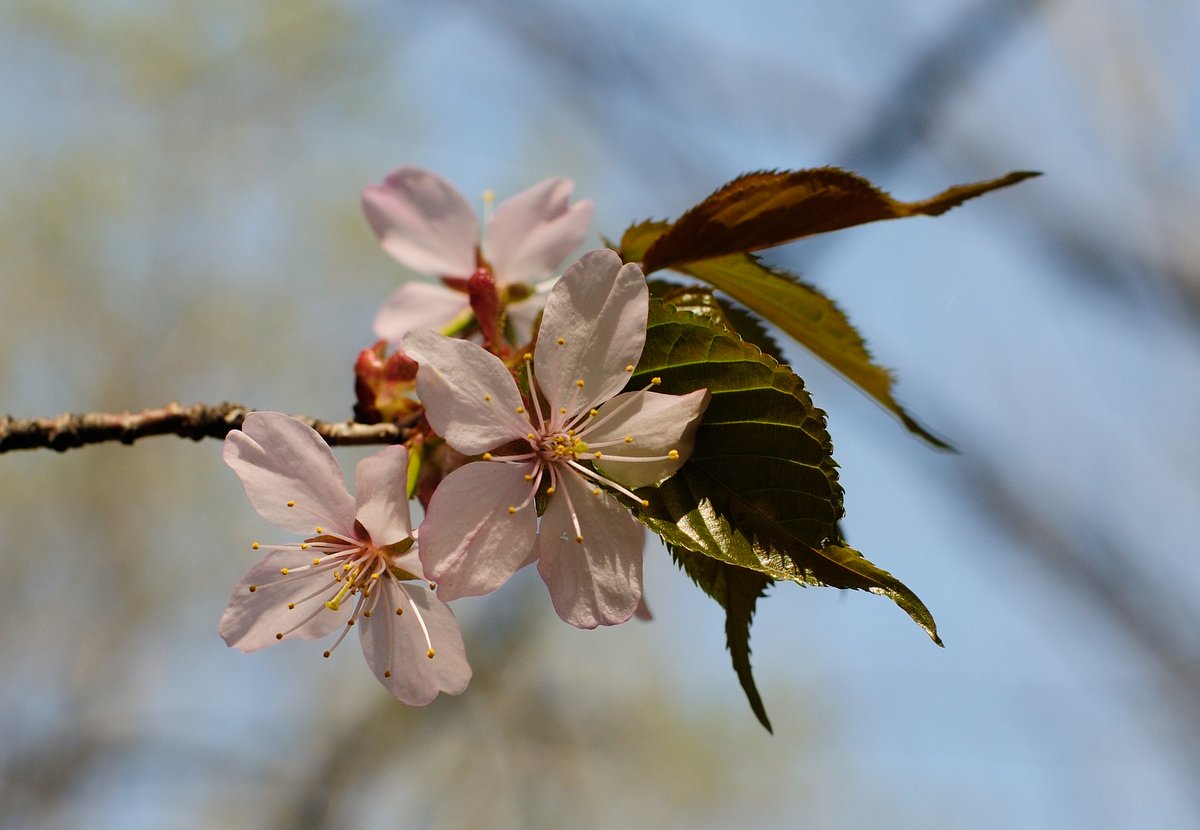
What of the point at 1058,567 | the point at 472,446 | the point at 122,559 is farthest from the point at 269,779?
the point at 472,446

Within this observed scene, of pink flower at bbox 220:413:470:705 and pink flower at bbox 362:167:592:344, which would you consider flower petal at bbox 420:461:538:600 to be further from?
pink flower at bbox 362:167:592:344

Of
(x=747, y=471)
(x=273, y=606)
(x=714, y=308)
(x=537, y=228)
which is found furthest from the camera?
(x=537, y=228)

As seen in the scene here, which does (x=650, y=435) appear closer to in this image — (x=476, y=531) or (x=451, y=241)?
(x=476, y=531)

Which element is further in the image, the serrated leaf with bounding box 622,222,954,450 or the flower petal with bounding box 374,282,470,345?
the flower petal with bounding box 374,282,470,345

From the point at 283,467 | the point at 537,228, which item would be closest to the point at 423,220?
the point at 537,228

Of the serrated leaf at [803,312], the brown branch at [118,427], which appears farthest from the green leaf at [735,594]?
the brown branch at [118,427]

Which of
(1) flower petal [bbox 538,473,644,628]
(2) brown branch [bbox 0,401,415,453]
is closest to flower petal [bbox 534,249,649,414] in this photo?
(1) flower petal [bbox 538,473,644,628]
